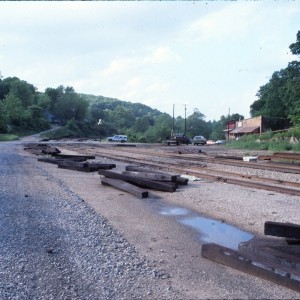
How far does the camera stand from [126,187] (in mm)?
10617

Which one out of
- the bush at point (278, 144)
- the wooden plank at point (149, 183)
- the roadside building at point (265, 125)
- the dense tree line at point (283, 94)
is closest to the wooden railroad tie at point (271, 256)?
the wooden plank at point (149, 183)

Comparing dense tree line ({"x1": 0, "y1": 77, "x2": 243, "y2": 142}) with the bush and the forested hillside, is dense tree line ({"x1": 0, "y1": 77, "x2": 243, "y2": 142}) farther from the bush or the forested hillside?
the bush

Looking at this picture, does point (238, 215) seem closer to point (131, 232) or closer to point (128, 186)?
point (131, 232)

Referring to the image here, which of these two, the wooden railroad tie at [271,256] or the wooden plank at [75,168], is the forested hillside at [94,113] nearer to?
the wooden plank at [75,168]

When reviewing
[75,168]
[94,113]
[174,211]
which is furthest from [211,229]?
[94,113]

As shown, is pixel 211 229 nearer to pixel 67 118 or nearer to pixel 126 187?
pixel 126 187

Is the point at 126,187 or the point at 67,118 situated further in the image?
the point at 67,118

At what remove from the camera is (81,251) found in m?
5.50

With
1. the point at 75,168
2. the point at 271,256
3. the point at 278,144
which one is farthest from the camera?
the point at 278,144

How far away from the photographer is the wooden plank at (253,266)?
417cm

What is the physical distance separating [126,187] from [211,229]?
A: 13.4 ft

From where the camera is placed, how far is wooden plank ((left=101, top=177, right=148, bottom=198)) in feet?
32.3

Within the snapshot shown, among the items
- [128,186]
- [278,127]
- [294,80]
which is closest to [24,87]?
[278,127]

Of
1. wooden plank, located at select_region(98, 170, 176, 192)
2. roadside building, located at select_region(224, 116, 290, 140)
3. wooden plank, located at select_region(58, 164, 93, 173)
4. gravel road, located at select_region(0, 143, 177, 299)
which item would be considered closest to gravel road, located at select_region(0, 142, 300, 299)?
gravel road, located at select_region(0, 143, 177, 299)
